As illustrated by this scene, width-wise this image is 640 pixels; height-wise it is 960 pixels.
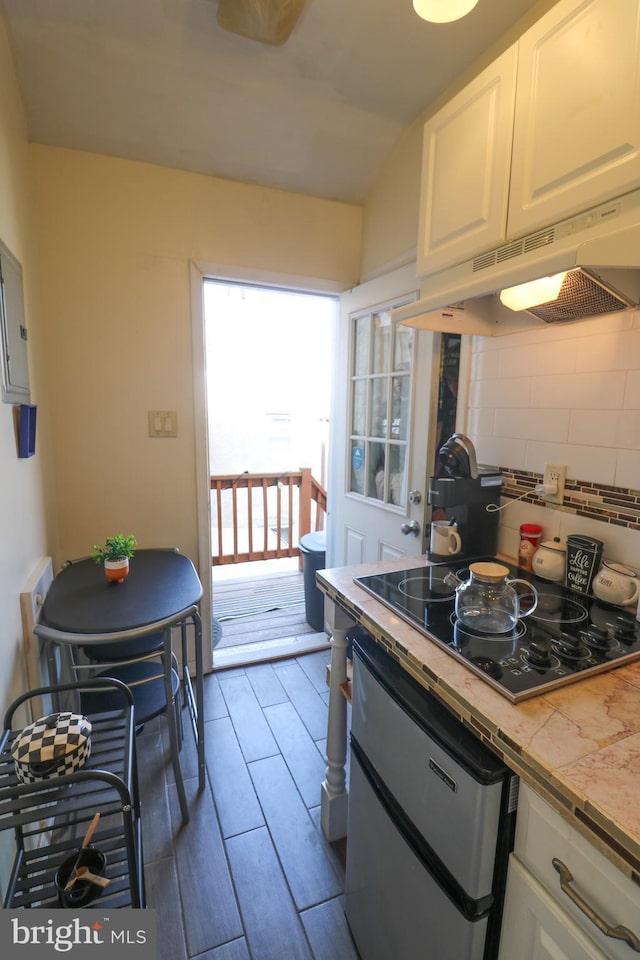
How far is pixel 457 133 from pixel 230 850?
228 centimetres

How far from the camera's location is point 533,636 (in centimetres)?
100

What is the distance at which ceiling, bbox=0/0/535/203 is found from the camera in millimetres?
1414

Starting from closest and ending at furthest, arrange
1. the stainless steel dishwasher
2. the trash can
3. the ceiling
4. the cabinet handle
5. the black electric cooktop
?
the cabinet handle < the stainless steel dishwasher < the black electric cooktop < the ceiling < the trash can

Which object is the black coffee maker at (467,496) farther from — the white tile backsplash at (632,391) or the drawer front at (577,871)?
the drawer front at (577,871)

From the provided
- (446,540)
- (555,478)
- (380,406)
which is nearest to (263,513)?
(380,406)

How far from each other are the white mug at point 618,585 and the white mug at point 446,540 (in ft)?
1.36

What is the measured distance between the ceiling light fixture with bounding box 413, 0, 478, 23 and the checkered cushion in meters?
1.91

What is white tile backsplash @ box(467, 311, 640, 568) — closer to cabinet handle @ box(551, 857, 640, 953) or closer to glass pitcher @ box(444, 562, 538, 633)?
glass pitcher @ box(444, 562, 538, 633)

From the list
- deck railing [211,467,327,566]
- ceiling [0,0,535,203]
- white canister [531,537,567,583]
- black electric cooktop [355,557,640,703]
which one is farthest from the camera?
deck railing [211,467,327,566]

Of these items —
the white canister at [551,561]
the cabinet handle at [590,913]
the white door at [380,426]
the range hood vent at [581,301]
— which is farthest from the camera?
the white door at [380,426]

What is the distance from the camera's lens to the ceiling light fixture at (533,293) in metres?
1.08

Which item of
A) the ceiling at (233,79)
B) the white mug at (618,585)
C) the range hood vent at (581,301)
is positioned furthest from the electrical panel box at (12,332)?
the white mug at (618,585)

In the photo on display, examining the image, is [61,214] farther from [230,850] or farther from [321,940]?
[321,940]

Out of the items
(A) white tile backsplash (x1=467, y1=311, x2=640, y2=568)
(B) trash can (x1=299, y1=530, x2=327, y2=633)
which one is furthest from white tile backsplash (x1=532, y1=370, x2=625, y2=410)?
(B) trash can (x1=299, y1=530, x2=327, y2=633)
